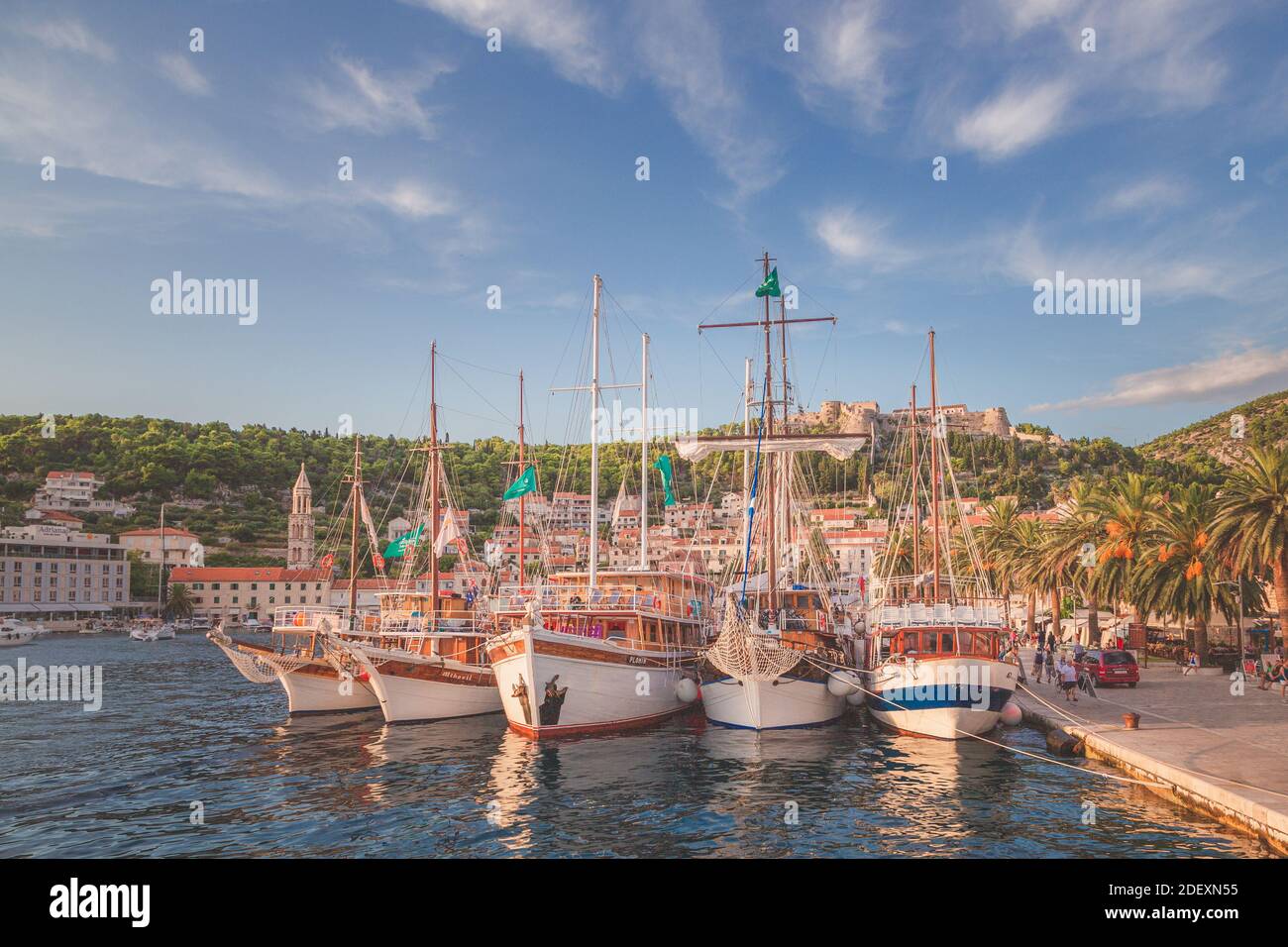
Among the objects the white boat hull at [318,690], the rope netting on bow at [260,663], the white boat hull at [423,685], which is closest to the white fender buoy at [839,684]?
the white boat hull at [423,685]

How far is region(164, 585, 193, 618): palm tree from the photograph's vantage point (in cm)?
13362

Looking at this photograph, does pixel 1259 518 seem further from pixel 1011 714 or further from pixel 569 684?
pixel 569 684

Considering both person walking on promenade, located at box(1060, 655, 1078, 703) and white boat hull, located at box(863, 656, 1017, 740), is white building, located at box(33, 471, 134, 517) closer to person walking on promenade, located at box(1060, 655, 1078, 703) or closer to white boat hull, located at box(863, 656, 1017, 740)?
white boat hull, located at box(863, 656, 1017, 740)

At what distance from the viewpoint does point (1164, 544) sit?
1527 inches

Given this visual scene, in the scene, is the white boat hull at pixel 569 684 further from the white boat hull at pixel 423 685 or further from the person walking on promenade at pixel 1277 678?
the person walking on promenade at pixel 1277 678

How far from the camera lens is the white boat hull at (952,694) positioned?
2691 centimetres

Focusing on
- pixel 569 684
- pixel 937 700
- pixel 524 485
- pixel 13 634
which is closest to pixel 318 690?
pixel 524 485

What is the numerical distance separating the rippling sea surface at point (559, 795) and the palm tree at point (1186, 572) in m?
15.5

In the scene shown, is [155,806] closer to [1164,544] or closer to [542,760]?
[542,760]

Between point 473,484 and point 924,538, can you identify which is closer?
point 924,538

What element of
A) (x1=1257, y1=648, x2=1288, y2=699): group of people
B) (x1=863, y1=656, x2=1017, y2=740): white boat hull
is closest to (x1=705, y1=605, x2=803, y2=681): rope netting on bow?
(x1=863, y1=656, x2=1017, y2=740): white boat hull
